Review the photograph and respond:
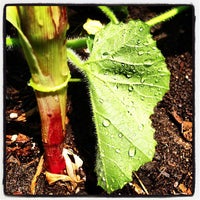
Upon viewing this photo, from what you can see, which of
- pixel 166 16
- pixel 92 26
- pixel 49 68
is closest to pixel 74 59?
pixel 49 68

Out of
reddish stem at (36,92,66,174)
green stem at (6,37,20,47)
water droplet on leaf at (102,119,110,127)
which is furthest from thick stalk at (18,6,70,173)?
green stem at (6,37,20,47)

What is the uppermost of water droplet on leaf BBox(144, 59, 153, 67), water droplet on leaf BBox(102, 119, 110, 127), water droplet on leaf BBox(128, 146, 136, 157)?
water droplet on leaf BBox(144, 59, 153, 67)

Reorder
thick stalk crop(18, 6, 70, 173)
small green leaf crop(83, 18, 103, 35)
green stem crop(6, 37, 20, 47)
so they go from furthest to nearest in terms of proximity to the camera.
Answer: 1. small green leaf crop(83, 18, 103, 35)
2. green stem crop(6, 37, 20, 47)
3. thick stalk crop(18, 6, 70, 173)

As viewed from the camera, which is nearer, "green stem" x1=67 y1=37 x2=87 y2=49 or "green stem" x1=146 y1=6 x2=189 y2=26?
"green stem" x1=67 y1=37 x2=87 y2=49

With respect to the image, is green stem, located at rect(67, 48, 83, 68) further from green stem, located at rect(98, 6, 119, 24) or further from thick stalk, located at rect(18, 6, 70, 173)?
green stem, located at rect(98, 6, 119, 24)

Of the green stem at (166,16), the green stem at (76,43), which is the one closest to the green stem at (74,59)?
Result: the green stem at (76,43)

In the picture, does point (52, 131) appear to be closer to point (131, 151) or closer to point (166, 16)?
point (131, 151)
